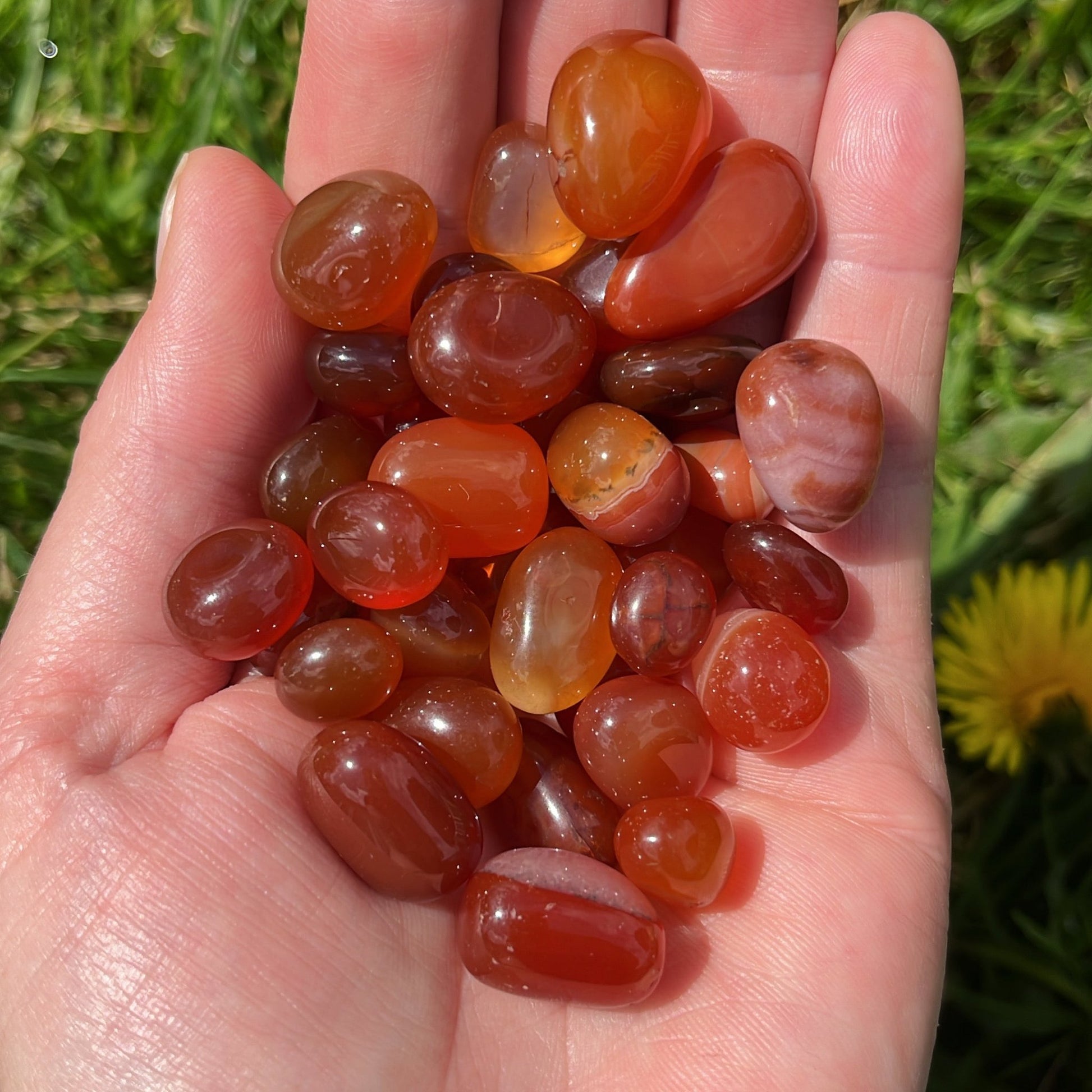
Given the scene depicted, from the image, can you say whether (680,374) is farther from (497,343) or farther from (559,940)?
(559,940)

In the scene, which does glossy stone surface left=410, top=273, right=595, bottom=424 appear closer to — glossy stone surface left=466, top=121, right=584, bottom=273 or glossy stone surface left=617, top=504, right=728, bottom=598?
glossy stone surface left=466, top=121, right=584, bottom=273

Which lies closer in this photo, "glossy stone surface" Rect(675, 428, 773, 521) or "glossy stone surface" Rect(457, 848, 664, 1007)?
"glossy stone surface" Rect(457, 848, 664, 1007)

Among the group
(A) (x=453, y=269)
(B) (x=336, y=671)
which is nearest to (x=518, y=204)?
(A) (x=453, y=269)

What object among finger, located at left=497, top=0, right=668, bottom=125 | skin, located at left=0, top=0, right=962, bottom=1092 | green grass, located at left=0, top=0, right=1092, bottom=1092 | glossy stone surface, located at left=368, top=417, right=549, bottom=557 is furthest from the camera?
green grass, located at left=0, top=0, right=1092, bottom=1092

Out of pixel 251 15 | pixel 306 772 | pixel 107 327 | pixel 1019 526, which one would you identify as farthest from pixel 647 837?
pixel 251 15

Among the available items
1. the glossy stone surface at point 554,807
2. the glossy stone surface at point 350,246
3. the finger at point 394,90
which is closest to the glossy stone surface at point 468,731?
the glossy stone surface at point 554,807

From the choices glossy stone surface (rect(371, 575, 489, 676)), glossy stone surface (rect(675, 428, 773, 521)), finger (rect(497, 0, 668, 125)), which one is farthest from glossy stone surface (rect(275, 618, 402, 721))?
finger (rect(497, 0, 668, 125))

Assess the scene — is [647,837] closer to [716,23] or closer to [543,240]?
[543,240]

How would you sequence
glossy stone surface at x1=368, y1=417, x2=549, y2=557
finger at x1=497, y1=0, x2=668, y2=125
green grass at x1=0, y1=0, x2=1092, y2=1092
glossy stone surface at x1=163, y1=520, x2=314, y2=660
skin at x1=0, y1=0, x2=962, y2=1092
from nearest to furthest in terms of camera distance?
1. skin at x1=0, y1=0, x2=962, y2=1092
2. glossy stone surface at x1=163, y1=520, x2=314, y2=660
3. glossy stone surface at x1=368, y1=417, x2=549, y2=557
4. finger at x1=497, y1=0, x2=668, y2=125
5. green grass at x1=0, y1=0, x2=1092, y2=1092
